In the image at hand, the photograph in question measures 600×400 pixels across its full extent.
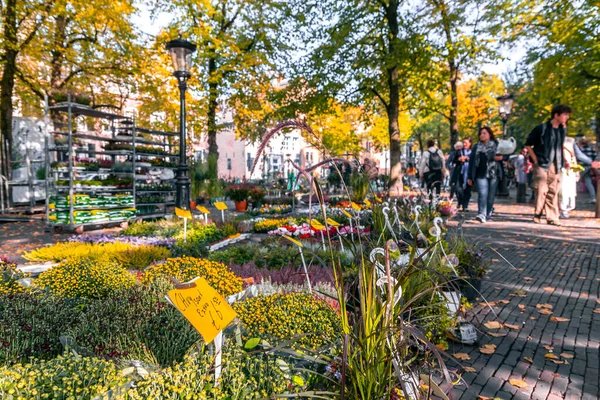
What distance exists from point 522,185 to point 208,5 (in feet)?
47.4

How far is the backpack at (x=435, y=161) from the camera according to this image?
13802 millimetres

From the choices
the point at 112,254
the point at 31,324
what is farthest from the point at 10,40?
the point at 31,324

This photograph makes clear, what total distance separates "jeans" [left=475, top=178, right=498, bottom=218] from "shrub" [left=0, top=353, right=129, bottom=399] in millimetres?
10100

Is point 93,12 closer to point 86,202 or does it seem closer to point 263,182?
point 86,202

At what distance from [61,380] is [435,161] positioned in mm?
13296

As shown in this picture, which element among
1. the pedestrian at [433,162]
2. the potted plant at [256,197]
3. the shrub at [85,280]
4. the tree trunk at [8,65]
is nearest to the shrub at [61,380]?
the shrub at [85,280]

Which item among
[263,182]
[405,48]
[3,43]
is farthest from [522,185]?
[3,43]

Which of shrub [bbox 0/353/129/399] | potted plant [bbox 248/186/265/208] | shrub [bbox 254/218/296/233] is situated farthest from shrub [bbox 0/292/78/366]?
potted plant [bbox 248/186/265/208]

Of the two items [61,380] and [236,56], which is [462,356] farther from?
[236,56]

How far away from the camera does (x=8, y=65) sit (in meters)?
13.8

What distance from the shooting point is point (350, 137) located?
39.9 metres

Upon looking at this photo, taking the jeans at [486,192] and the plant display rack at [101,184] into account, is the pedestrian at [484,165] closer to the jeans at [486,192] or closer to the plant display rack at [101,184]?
the jeans at [486,192]

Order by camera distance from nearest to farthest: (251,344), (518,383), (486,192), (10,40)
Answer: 1. (251,344)
2. (518,383)
3. (486,192)
4. (10,40)

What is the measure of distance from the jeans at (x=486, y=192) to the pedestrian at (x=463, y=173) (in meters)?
0.93
